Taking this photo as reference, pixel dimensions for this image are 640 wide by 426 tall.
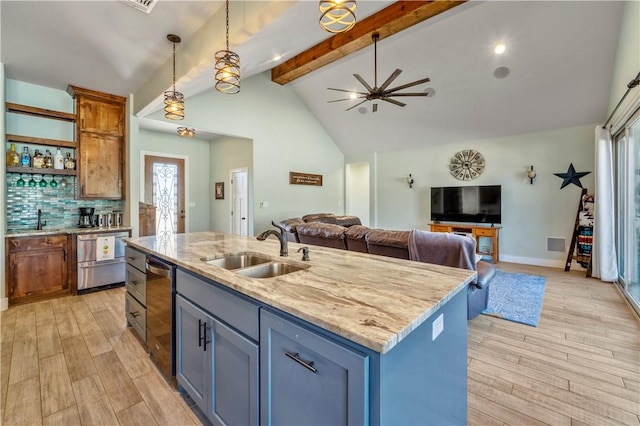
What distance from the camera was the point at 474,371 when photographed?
2191 millimetres

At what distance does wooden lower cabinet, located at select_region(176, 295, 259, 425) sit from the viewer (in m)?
1.30

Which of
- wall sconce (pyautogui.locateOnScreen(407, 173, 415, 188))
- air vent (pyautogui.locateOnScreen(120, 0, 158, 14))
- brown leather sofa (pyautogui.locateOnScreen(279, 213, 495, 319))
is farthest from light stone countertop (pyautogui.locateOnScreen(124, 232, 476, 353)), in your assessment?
wall sconce (pyautogui.locateOnScreen(407, 173, 415, 188))

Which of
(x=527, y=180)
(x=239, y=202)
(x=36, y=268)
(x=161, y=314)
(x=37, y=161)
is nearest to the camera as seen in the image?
(x=161, y=314)

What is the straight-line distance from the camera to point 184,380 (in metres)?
1.83

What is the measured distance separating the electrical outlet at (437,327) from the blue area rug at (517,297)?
248cm

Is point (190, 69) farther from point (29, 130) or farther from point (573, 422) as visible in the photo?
point (573, 422)

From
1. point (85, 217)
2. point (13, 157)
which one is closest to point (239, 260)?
point (85, 217)

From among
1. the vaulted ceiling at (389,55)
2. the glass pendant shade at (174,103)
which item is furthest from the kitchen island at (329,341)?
the vaulted ceiling at (389,55)

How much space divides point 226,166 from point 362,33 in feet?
13.7

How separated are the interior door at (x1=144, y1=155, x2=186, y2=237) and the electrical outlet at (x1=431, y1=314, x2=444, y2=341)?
6.52 m

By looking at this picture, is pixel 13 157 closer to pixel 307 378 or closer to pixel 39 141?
pixel 39 141

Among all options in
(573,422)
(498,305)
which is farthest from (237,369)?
(498,305)

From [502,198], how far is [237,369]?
6.33m

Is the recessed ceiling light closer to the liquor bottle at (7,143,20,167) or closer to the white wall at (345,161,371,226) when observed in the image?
the white wall at (345,161,371,226)
